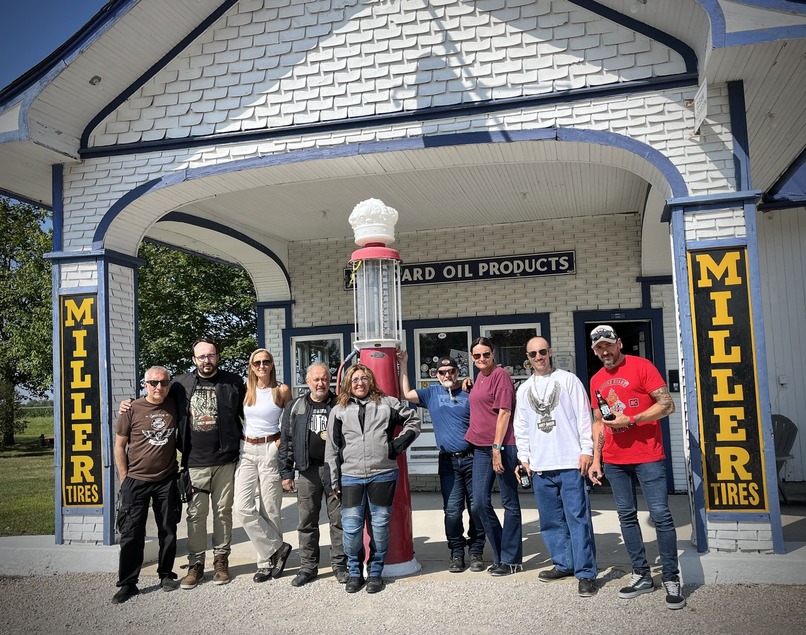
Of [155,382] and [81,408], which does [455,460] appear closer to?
[155,382]

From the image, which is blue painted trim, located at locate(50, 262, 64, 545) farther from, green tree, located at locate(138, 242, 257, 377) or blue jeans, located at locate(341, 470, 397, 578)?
green tree, located at locate(138, 242, 257, 377)

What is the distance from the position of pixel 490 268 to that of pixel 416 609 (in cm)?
579

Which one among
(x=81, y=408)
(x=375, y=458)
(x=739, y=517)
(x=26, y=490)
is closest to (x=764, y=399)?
(x=739, y=517)

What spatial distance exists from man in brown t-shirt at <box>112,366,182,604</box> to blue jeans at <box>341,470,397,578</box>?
1.36m

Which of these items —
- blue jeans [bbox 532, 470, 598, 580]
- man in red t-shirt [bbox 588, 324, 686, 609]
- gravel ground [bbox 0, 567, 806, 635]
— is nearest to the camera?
gravel ground [bbox 0, 567, 806, 635]

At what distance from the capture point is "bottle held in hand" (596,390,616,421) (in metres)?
4.77

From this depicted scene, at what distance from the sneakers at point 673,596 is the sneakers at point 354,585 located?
2049 mm

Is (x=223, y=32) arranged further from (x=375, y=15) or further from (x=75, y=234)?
(x=75, y=234)

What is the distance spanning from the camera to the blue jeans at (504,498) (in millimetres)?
5363

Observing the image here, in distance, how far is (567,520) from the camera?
5.06m

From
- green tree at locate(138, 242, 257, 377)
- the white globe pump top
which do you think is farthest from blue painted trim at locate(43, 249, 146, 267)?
green tree at locate(138, 242, 257, 377)

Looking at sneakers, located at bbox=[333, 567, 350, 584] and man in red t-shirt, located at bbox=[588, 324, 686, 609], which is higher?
man in red t-shirt, located at bbox=[588, 324, 686, 609]

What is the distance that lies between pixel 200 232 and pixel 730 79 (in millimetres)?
6573

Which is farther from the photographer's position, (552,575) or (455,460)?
(455,460)
